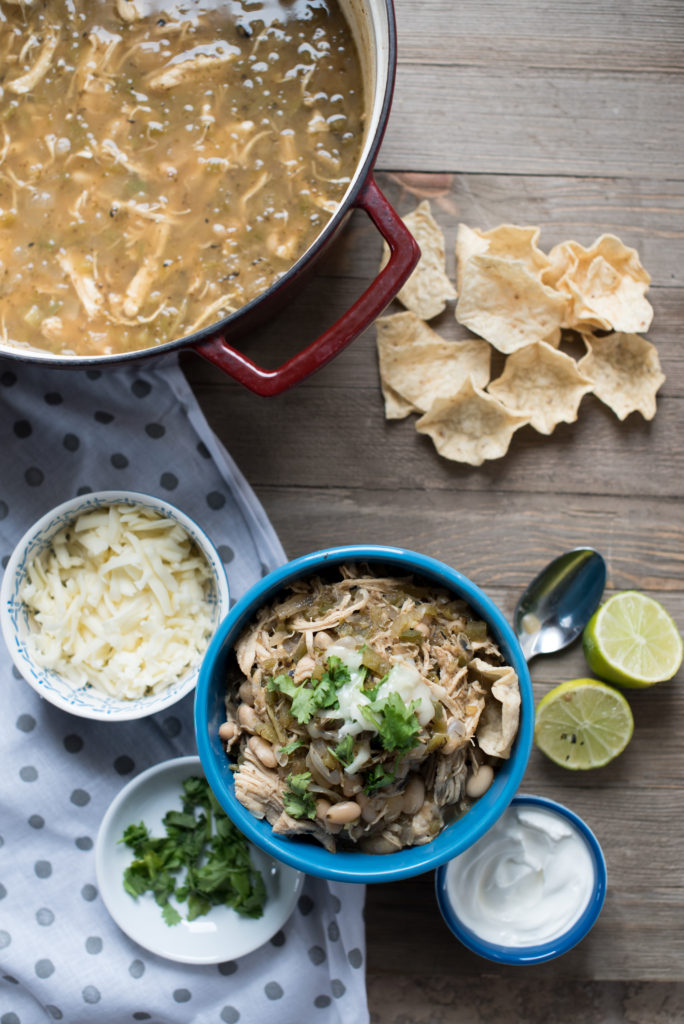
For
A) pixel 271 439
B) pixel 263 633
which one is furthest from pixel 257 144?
pixel 263 633

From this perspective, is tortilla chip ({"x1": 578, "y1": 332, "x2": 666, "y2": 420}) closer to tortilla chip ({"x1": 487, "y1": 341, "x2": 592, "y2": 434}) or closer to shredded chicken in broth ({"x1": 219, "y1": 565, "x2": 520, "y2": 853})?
tortilla chip ({"x1": 487, "y1": 341, "x2": 592, "y2": 434})

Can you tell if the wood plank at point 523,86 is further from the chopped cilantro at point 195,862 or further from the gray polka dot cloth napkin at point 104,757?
the chopped cilantro at point 195,862

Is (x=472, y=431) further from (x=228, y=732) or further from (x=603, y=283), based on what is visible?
(x=228, y=732)

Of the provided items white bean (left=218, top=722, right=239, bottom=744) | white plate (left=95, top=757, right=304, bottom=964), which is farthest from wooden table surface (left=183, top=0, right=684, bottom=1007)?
white bean (left=218, top=722, right=239, bottom=744)

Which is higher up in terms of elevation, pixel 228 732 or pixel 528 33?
pixel 528 33

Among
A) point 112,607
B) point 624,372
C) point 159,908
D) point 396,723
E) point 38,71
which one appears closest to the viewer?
A: point 396,723

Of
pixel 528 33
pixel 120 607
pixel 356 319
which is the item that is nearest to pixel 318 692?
pixel 120 607

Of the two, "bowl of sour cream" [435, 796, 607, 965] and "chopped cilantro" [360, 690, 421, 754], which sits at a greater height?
"chopped cilantro" [360, 690, 421, 754]
